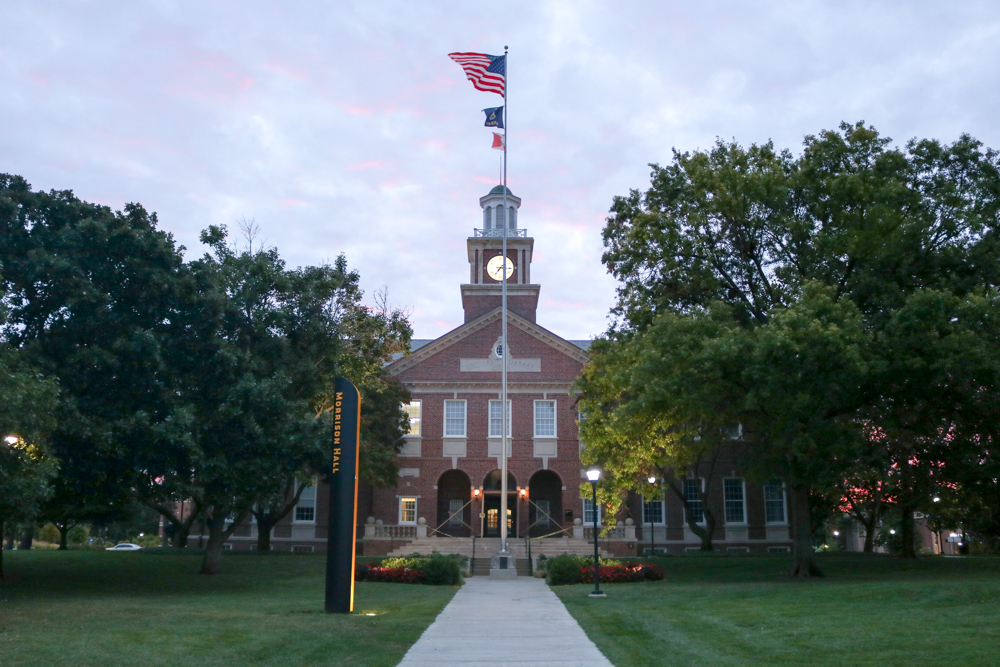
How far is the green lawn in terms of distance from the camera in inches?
437

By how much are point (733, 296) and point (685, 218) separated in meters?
2.99

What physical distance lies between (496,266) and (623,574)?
1149 inches

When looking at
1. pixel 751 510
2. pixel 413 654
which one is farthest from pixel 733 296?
pixel 751 510

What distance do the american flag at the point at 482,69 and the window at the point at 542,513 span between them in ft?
77.5

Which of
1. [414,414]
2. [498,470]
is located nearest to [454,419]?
[414,414]

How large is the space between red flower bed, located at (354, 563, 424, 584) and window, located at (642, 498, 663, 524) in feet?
73.6

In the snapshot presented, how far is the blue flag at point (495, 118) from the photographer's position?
30641 millimetres

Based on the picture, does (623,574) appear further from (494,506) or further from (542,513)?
(494,506)

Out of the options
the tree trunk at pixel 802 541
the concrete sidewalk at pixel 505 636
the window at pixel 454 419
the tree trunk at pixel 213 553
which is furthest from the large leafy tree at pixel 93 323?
the window at pixel 454 419

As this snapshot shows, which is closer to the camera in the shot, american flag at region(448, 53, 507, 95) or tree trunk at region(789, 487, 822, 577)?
tree trunk at region(789, 487, 822, 577)

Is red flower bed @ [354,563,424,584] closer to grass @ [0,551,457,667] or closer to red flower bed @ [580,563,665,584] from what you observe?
grass @ [0,551,457,667]

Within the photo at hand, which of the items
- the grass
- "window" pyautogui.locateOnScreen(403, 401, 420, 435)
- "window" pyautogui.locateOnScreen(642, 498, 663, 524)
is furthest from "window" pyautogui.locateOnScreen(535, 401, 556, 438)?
the grass

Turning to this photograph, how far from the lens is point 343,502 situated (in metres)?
16.1

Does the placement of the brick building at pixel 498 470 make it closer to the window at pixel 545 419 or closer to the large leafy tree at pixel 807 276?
the window at pixel 545 419
